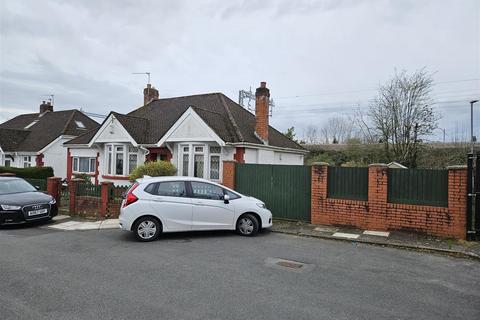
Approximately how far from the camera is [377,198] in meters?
9.84

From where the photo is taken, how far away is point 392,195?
31.8 feet

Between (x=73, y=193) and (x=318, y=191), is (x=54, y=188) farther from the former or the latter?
(x=318, y=191)

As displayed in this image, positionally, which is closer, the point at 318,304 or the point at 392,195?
the point at 318,304

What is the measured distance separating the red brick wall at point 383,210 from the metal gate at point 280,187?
0.37 meters

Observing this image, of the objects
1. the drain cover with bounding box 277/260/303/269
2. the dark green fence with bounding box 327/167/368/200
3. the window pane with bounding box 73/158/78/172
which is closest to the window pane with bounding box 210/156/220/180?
the dark green fence with bounding box 327/167/368/200

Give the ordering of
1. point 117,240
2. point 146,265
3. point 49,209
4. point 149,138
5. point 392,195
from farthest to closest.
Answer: point 149,138
point 49,209
point 392,195
point 117,240
point 146,265

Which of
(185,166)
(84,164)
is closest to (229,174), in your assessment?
(185,166)

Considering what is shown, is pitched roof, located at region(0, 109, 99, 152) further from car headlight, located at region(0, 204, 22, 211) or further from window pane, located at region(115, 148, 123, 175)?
car headlight, located at region(0, 204, 22, 211)

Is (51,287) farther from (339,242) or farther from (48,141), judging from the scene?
(48,141)

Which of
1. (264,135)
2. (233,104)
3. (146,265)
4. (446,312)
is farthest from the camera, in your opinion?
(233,104)

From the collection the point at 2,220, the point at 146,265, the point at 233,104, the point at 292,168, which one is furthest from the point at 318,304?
the point at 233,104

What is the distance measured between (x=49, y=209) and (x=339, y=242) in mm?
9191

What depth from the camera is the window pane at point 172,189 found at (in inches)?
350

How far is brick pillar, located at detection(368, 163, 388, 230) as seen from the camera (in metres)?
9.73
